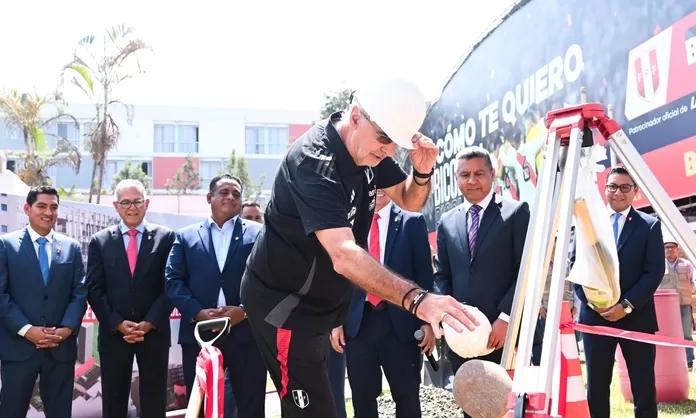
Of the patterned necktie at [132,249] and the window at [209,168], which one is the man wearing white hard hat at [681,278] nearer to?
the patterned necktie at [132,249]

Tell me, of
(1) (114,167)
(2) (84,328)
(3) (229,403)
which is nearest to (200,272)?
(3) (229,403)

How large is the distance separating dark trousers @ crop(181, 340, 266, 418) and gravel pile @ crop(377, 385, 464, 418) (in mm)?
1608

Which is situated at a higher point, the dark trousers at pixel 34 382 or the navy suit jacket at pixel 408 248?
the navy suit jacket at pixel 408 248

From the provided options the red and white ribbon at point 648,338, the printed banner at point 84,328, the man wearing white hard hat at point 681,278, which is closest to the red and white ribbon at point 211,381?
the red and white ribbon at point 648,338

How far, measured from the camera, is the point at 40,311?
5980 millimetres

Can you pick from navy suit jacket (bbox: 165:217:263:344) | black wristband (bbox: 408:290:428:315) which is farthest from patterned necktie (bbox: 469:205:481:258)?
black wristband (bbox: 408:290:428:315)

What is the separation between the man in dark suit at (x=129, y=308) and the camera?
20.3ft

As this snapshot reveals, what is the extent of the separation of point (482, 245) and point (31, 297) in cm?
383

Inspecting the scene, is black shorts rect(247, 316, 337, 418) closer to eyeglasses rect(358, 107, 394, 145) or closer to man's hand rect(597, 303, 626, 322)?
eyeglasses rect(358, 107, 394, 145)

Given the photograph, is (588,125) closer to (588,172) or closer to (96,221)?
(588,172)

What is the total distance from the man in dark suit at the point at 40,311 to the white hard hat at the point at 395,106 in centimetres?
411

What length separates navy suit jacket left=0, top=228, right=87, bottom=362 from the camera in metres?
5.85

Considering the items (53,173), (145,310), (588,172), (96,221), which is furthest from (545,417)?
(53,173)

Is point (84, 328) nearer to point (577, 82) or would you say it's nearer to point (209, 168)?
point (577, 82)
